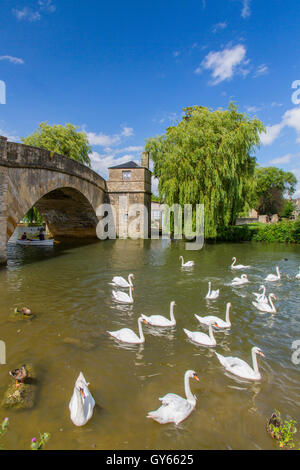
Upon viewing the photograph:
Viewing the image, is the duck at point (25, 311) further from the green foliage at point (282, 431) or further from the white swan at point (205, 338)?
the green foliage at point (282, 431)

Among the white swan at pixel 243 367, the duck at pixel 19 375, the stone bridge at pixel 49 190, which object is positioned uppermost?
the stone bridge at pixel 49 190

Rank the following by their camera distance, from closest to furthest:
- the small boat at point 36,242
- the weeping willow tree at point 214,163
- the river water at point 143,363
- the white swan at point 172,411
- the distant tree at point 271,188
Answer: the river water at point 143,363 → the white swan at point 172,411 → the weeping willow tree at point 214,163 → the small boat at point 36,242 → the distant tree at point 271,188

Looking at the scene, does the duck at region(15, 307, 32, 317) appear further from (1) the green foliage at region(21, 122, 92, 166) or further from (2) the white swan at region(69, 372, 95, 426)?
(1) the green foliage at region(21, 122, 92, 166)

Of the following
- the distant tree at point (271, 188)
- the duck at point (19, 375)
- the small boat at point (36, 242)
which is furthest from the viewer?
the distant tree at point (271, 188)

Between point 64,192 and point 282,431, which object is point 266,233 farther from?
point 282,431

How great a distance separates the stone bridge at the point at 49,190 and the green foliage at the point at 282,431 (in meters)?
11.7

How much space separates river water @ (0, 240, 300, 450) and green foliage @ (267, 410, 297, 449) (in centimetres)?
10

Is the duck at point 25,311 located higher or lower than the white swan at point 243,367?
higher

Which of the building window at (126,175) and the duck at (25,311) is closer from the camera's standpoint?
the duck at (25,311)

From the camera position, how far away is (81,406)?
10.5 ft

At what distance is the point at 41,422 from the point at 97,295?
4932mm

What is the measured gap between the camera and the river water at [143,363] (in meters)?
3.09

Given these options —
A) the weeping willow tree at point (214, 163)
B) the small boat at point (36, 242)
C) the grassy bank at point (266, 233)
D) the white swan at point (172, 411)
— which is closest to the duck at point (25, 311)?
the white swan at point (172, 411)

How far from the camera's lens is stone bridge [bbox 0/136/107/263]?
1177 cm
